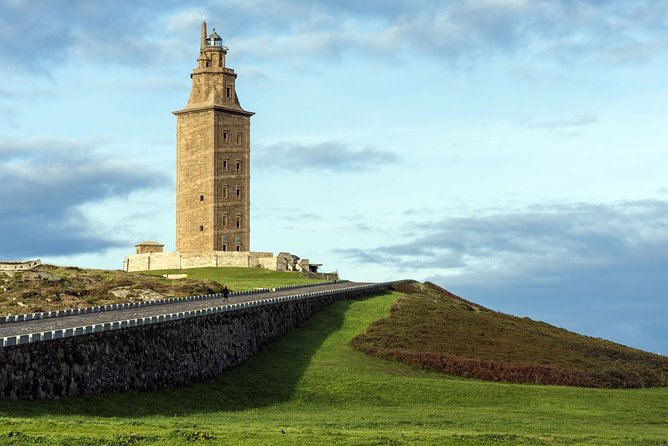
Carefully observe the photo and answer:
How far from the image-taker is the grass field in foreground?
33531 mm

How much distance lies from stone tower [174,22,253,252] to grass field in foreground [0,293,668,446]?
249 feet

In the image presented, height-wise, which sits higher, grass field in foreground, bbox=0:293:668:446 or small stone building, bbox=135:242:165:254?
small stone building, bbox=135:242:165:254

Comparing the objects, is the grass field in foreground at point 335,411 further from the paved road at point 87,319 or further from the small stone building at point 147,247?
the small stone building at point 147,247

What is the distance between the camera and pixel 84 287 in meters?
102

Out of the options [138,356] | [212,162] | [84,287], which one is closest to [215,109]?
[212,162]

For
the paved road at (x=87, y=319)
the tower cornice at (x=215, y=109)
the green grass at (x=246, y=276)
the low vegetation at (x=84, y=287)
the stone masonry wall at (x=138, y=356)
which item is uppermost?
the tower cornice at (x=215, y=109)

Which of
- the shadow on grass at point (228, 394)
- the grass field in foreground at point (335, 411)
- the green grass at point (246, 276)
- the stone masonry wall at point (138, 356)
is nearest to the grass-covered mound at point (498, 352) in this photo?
the grass field in foreground at point (335, 411)

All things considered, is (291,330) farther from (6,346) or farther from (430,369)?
(6,346)

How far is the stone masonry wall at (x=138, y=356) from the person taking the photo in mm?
38250

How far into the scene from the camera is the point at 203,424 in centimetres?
3738

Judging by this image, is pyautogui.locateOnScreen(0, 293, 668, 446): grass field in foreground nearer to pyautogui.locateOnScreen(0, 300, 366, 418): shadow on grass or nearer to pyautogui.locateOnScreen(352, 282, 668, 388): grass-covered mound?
pyautogui.locateOnScreen(0, 300, 366, 418): shadow on grass

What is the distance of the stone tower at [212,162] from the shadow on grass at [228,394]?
7265 centimetres

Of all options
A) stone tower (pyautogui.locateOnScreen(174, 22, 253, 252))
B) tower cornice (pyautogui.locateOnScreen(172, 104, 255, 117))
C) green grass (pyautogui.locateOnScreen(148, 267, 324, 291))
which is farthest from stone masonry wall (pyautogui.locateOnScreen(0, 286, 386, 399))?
tower cornice (pyautogui.locateOnScreen(172, 104, 255, 117))

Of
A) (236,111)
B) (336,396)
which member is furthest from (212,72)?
(336,396)
